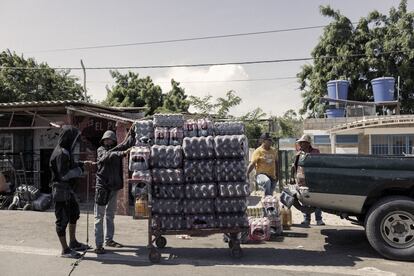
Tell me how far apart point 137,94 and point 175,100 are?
3.04 metres

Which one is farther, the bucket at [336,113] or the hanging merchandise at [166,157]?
the bucket at [336,113]

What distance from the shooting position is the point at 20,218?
35.4 feet

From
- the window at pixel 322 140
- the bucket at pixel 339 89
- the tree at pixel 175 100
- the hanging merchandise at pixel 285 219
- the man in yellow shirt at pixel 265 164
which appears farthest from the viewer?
the tree at pixel 175 100

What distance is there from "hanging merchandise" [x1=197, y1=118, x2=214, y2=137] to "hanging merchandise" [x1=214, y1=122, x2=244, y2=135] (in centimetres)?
8

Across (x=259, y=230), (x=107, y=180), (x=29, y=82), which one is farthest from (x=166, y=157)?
(x=29, y=82)

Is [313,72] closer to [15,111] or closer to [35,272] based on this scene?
[15,111]

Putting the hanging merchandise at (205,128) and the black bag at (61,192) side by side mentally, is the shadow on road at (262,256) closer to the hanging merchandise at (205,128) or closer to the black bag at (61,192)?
the black bag at (61,192)

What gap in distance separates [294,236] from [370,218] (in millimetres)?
1890

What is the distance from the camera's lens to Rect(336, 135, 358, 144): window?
54.6 ft

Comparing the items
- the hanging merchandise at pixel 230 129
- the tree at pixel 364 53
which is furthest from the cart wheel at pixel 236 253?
the tree at pixel 364 53

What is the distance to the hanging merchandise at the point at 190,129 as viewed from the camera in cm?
701

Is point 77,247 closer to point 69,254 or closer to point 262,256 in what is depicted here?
point 69,254

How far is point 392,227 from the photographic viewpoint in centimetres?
670

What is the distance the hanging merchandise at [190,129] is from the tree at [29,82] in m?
23.0
